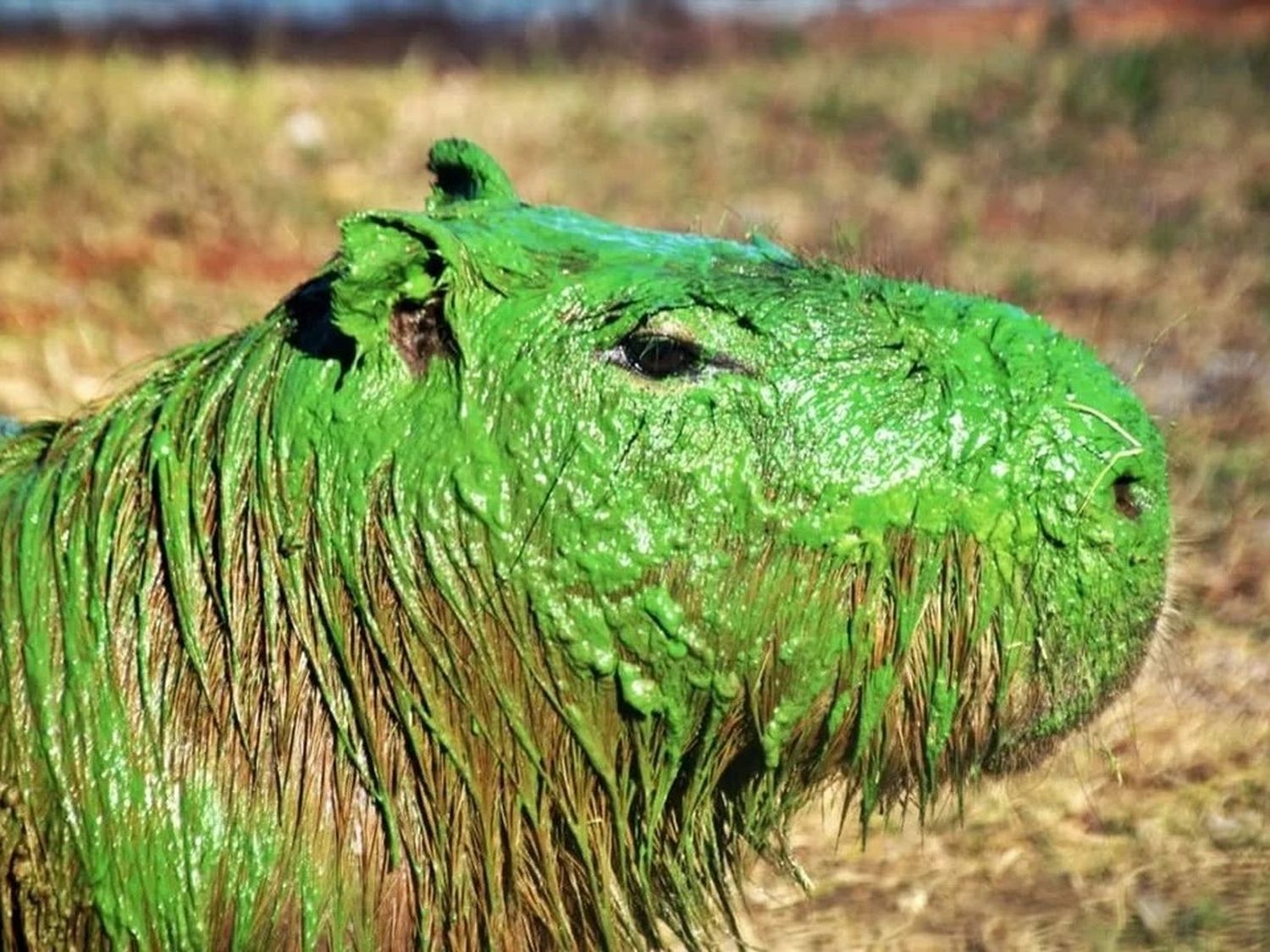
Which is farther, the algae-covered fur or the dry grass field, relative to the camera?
the dry grass field

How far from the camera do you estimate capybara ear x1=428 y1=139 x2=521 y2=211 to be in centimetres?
344

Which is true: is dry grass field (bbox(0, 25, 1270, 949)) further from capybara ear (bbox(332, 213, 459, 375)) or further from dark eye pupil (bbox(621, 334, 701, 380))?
capybara ear (bbox(332, 213, 459, 375))

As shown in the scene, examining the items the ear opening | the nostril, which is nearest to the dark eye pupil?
the ear opening

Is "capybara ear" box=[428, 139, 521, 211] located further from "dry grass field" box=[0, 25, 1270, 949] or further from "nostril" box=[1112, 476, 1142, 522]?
"nostril" box=[1112, 476, 1142, 522]

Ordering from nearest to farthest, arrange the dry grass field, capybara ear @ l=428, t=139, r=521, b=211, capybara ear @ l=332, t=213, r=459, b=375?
capybara ear @ l=332, t=213, r=459, b=375, capybara ear @ l=428, t=139, r=521, b=211, the dry grass field

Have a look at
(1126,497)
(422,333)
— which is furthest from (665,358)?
(1126,497)

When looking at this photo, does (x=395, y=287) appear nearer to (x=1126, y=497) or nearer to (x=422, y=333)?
(x=422, y=333)

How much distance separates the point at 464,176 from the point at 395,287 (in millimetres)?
635

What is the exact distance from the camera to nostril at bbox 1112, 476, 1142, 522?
293 centimetres

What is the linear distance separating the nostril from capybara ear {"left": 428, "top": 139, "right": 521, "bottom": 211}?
1080mm

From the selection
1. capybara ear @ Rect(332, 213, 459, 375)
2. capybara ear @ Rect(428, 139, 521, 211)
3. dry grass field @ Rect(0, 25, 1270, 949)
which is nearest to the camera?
capybara ear @ Rect(332, 213, 459, 375)

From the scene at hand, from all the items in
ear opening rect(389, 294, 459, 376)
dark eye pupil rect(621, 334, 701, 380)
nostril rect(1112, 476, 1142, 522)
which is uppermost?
ear opening rect(389, 294, 459, 376)

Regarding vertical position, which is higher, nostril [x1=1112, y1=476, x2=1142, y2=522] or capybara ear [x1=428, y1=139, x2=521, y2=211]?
capybara ear [x1=428, y1=139, x2=521, y2=211]

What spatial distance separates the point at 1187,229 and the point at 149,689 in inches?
285
